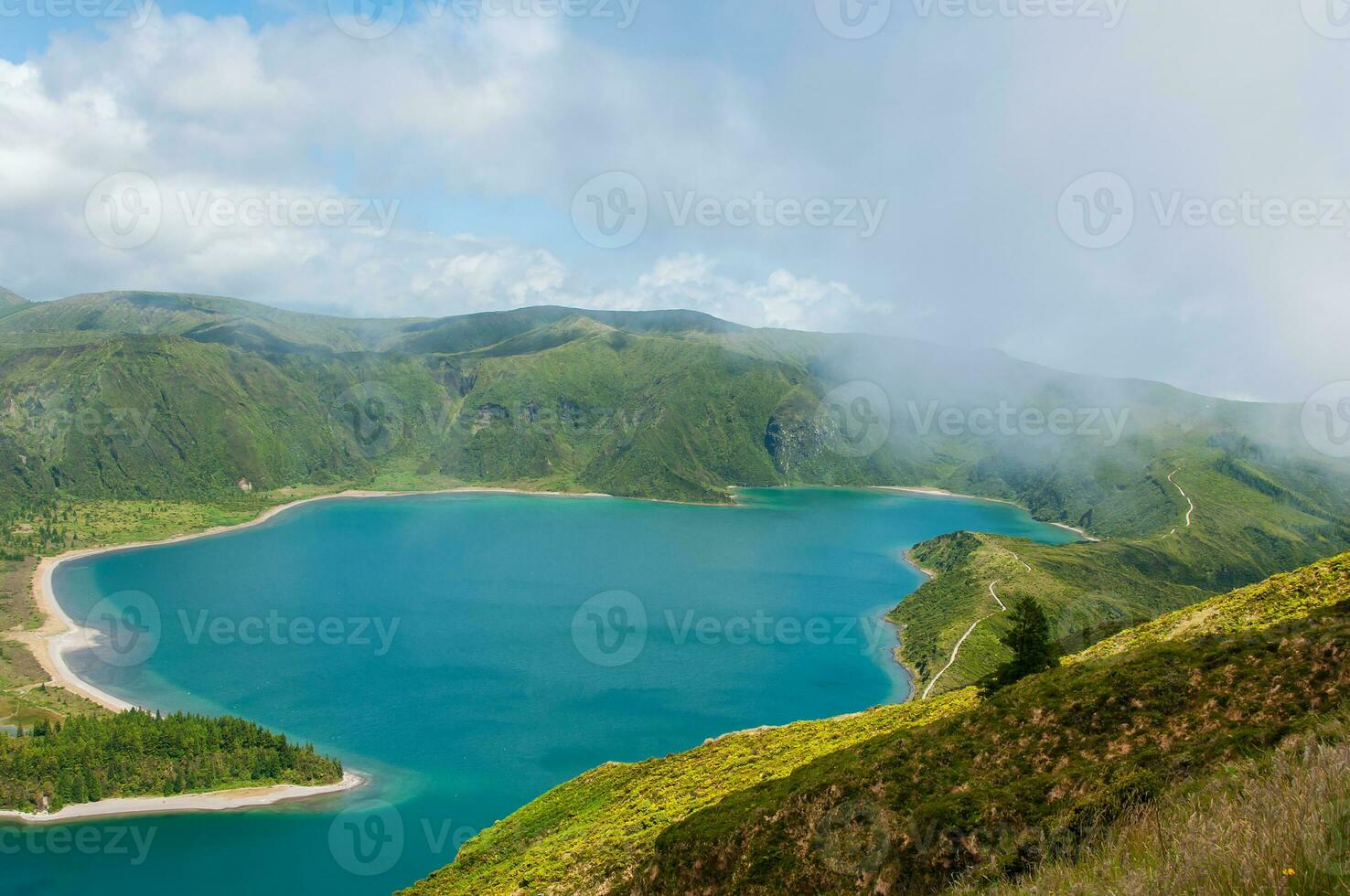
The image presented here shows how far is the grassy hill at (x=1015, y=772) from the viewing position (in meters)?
15.9

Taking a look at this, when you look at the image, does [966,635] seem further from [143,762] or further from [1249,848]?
[1249,848]

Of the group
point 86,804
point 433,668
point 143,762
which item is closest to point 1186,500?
point 433,668

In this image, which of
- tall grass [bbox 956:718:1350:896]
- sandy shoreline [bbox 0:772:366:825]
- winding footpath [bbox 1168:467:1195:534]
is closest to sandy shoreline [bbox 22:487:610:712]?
sandy shoreline [bbox 0:772:366:825]

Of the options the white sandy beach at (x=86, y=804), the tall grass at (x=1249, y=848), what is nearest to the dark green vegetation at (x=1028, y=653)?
the tall grass at (x=1249, y=848)

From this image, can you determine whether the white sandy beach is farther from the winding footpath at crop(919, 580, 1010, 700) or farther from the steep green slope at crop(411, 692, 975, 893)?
the winding footpath at crop(919, 580, 1010, 700)

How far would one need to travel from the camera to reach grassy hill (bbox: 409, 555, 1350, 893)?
52.1 ft

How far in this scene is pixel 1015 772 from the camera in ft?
64.1

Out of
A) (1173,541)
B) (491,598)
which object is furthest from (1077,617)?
(491,598)

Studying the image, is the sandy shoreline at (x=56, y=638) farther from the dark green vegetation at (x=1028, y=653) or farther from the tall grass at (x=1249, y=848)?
the tall grass at (x=1249, y=848)

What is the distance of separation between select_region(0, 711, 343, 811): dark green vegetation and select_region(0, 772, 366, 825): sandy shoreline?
22.8 inches

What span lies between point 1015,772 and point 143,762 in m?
76.0

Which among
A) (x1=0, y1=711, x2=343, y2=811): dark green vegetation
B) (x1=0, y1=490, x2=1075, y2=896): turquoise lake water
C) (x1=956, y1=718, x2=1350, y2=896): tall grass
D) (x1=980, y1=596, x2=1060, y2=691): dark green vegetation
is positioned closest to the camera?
(x1=956, y1=718, x2=1350, y2=896): tall grass

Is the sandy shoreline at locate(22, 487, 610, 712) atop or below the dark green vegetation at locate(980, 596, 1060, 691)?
below

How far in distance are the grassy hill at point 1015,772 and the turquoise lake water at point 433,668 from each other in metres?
37.7
